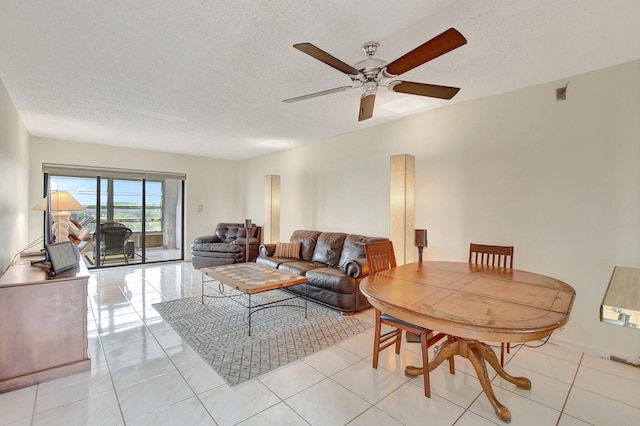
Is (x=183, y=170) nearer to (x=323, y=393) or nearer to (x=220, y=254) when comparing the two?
(x=220, y=254)

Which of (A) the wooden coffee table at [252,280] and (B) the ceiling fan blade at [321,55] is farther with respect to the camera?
(A) the wooden coffee table at [252,280]

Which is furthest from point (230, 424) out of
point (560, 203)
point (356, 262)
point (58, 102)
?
point (58, 102)

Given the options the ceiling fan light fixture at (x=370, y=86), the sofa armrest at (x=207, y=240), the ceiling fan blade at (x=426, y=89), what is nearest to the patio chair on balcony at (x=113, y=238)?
the sofa armrest at (x=207, y=240)

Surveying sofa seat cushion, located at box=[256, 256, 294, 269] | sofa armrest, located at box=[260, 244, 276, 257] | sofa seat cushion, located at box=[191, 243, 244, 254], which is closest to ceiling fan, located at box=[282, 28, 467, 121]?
sofa seat cushion, located at box=[256, 256, 294, 269]

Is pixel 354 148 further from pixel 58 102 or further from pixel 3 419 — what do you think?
pixel 3 419

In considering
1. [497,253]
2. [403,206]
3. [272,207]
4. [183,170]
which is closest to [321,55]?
[403,206]

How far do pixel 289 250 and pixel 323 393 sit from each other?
3.07 meters

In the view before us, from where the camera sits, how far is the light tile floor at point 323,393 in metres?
1.80

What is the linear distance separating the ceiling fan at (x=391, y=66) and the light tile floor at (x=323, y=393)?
7.24ft

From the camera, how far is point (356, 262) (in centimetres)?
357

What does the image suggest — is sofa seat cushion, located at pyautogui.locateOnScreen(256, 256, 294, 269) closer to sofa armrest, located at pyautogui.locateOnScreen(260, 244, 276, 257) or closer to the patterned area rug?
sofa armrest, located at pyautogui.locateOnScreen(260, 244, 276, 257)

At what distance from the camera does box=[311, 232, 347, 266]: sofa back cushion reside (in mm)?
4535

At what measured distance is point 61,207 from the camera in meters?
3.41

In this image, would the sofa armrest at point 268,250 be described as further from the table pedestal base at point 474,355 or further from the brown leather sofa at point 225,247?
the table pedestal base at point 474,355
